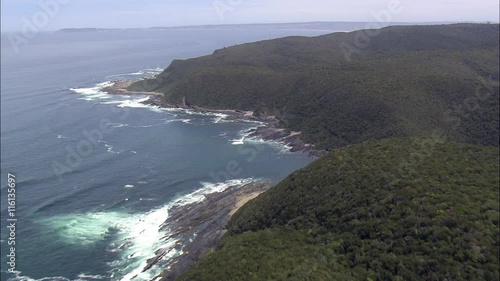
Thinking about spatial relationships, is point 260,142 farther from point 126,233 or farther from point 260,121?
point 126,233

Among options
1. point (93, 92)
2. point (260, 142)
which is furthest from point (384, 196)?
point (93, 92)

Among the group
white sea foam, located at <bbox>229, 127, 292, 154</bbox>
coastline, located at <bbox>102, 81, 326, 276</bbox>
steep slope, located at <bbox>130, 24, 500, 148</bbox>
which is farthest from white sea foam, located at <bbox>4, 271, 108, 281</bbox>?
steep slope, located at <bbox>130, 24, 500, 148</bbox>

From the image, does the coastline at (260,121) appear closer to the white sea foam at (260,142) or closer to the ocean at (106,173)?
the white sea foam at (260,142)

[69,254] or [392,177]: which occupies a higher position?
[392,177]

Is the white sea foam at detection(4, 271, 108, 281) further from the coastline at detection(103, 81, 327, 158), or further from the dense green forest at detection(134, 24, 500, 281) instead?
the coastline at detection(103, 81, 327, 158)

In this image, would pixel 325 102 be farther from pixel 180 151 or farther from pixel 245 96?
pixel 180 151

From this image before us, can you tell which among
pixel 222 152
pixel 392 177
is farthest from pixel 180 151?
pixel 392 177

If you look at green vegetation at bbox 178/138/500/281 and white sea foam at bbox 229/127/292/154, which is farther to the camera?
white sea foam at bbox 229/127/292/154
